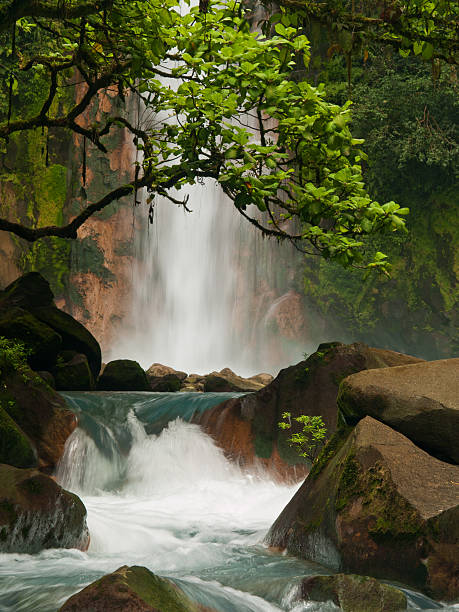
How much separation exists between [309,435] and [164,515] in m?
2.76

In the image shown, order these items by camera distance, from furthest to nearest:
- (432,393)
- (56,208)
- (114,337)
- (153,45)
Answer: (114,337) → (56,208) → (432,393) → (153,45)

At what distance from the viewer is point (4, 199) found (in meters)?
19.8

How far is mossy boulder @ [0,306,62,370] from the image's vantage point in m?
10.9

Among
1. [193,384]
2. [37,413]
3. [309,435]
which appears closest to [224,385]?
[193,384]

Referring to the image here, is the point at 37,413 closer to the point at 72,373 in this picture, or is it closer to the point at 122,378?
the point at 72,373

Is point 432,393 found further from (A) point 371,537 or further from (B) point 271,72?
(B) point 271,72

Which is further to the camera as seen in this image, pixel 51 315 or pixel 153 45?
pixel 51 315

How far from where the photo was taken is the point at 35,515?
18.0 ft

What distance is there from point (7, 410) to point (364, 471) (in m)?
5.21

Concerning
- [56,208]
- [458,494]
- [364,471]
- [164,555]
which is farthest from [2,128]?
[56,208]

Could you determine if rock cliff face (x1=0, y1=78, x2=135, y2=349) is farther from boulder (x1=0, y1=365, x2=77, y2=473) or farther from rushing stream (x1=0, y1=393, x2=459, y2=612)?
boulder (x1=0, y1=365, x2=77, y2=473)

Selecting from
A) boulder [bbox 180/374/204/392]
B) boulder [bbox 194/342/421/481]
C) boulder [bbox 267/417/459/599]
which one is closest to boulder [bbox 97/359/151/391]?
boulder [bbox 180/374/204/392]

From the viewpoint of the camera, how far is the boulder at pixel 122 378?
541 inches

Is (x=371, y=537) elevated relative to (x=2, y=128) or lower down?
lower down
